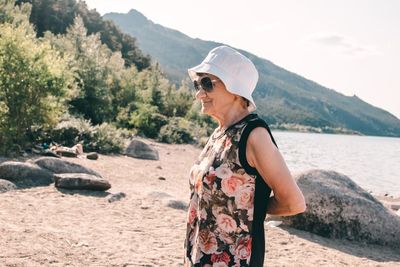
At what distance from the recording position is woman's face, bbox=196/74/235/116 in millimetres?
2760

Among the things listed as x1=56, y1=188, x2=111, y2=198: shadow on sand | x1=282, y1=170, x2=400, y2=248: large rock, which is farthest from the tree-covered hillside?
x1=282, y1=170, x2=400, y2=248: large rock

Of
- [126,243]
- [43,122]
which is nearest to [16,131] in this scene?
[43,122]

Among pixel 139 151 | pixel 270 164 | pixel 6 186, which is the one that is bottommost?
pixel 139 151

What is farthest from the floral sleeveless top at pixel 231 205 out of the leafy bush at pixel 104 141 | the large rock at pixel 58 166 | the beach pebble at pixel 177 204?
the leafy bush at pixel 104 141

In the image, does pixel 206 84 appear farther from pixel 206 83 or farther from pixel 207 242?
pixel 207 242

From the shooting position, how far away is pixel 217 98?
2779 millimetres

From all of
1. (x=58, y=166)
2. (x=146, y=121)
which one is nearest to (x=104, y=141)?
(x=58, y=166)

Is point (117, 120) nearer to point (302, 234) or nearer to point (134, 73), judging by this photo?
point (134, 73)

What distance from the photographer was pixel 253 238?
2.59 m

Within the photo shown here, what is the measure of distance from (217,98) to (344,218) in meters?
7.87

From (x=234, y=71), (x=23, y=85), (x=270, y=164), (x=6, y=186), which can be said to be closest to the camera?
(x=270, y=164)

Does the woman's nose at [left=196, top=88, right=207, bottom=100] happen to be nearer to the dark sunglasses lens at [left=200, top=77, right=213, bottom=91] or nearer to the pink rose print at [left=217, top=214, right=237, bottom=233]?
the dark sunglasses lens at [left=200, top=77, right=213, bottom=91]

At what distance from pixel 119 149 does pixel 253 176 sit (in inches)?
713

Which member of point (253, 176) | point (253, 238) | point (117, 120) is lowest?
point (117, 120)
